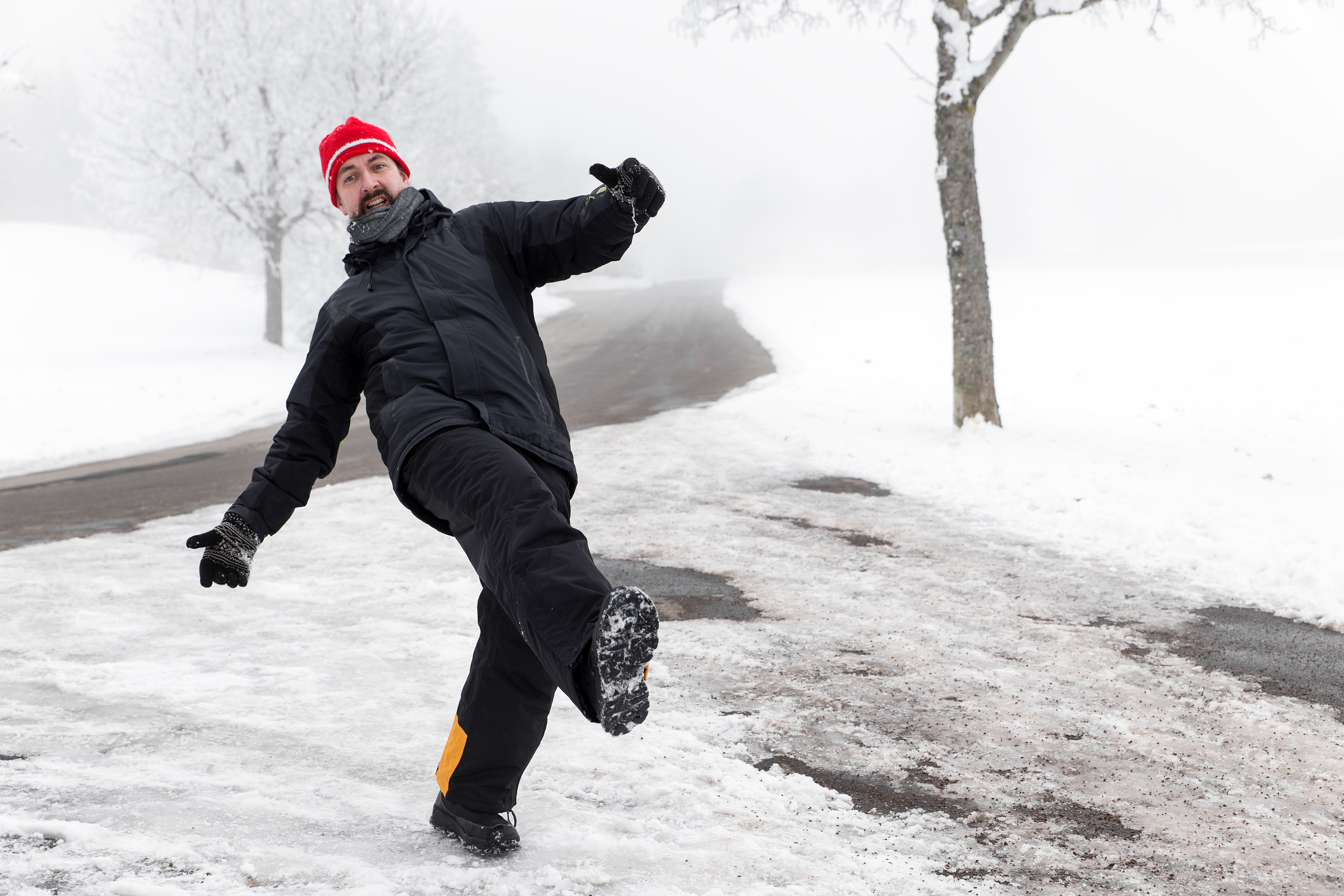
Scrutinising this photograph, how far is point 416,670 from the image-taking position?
395cm

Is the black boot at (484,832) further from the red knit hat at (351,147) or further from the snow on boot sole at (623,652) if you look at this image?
the red knit hat at (351,147)

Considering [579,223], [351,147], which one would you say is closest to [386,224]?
[351,147]

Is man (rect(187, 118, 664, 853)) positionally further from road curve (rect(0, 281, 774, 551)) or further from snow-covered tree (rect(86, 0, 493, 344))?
snow-covered tree (rect(86, 0, 493, 344))

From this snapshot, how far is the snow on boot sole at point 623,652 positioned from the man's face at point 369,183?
1630mm

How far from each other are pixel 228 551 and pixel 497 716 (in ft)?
2.82

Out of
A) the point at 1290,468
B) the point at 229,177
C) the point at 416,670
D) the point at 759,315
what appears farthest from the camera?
the point at 759,315

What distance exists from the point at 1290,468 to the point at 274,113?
20012mm

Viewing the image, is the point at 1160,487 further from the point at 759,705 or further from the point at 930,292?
the point at 930,292

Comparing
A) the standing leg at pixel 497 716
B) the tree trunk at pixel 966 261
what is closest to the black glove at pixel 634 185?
the standing leg at pixel 497 716

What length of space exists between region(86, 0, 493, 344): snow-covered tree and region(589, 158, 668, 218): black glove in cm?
1921

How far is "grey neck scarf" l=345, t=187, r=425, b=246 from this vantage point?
2807mm

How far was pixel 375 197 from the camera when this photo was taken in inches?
118

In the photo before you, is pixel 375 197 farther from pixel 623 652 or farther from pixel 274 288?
pixel 274 288

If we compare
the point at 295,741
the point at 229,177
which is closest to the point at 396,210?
the point at 295,741
